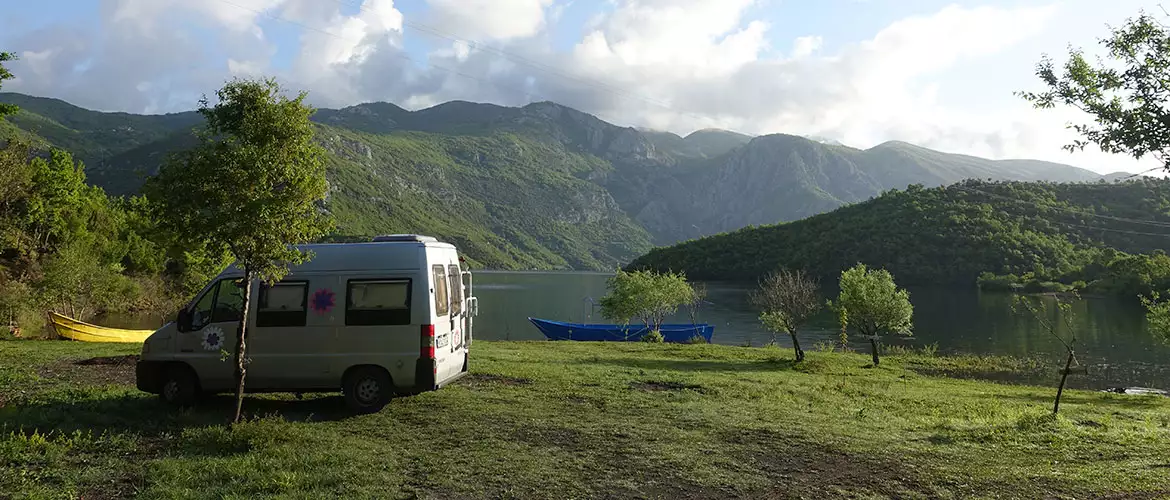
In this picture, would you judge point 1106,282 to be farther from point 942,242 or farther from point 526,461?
point 526,461

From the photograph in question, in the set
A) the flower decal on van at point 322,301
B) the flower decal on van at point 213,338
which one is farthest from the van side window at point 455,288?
the flower decal on van at point 213,338

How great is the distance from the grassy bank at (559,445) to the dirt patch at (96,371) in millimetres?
96

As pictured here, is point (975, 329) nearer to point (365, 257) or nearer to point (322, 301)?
point (365, 257)

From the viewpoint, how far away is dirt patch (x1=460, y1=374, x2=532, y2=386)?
14797mm

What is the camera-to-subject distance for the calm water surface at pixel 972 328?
40.4 m

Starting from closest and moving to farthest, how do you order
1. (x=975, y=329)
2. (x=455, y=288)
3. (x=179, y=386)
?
1. (x=179, y=386)
2. (x=455, y=288)
3. (x=975, y=329)

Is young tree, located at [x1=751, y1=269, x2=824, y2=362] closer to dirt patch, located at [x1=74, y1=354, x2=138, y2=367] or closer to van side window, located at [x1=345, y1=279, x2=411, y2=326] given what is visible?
van side window, located at [x1=345, y1=279, x2=411, y2=326]

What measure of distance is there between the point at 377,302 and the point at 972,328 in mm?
64159

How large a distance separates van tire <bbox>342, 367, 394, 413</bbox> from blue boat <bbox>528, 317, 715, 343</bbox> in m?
40.9

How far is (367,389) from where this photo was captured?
1095 centimetres

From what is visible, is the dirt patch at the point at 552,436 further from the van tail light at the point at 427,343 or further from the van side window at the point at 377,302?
the van side window at the point at 377,302

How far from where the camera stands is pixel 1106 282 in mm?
93375

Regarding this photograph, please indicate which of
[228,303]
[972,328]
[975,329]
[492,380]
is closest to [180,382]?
[228,303]

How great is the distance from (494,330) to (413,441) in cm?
5289
